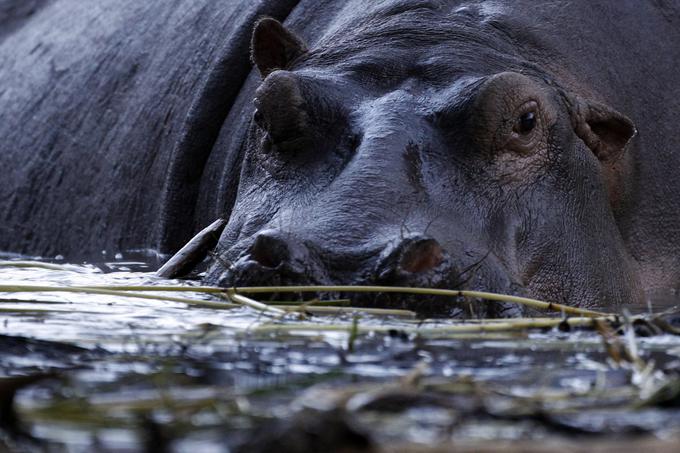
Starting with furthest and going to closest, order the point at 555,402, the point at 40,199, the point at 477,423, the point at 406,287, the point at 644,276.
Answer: the point at 40,199 → the point at 644,276 → the point at 406,287 → the point at 555,402 → the point at 477,423

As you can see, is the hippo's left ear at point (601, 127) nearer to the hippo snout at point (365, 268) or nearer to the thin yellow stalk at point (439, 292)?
the hippo snout at point (365, 268)

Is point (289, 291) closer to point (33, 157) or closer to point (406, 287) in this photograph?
point (406, 287)

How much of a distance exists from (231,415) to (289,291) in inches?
55.7

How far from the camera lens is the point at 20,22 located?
27.3 ft

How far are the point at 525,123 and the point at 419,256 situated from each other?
1.04 metres

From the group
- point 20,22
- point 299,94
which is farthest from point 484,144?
point 20,22

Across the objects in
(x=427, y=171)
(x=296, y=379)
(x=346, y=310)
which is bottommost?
(x=346, y=310)

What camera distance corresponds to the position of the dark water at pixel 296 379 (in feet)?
5.76

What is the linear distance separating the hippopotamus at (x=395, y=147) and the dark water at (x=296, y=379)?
553 millimetres

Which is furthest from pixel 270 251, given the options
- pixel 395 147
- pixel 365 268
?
pixel 395 147

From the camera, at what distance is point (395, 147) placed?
12.4 feet

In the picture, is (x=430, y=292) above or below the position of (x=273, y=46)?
below

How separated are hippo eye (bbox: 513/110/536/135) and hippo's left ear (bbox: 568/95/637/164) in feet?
0.97

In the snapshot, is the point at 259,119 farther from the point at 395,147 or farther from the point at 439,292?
the point at 439,292
